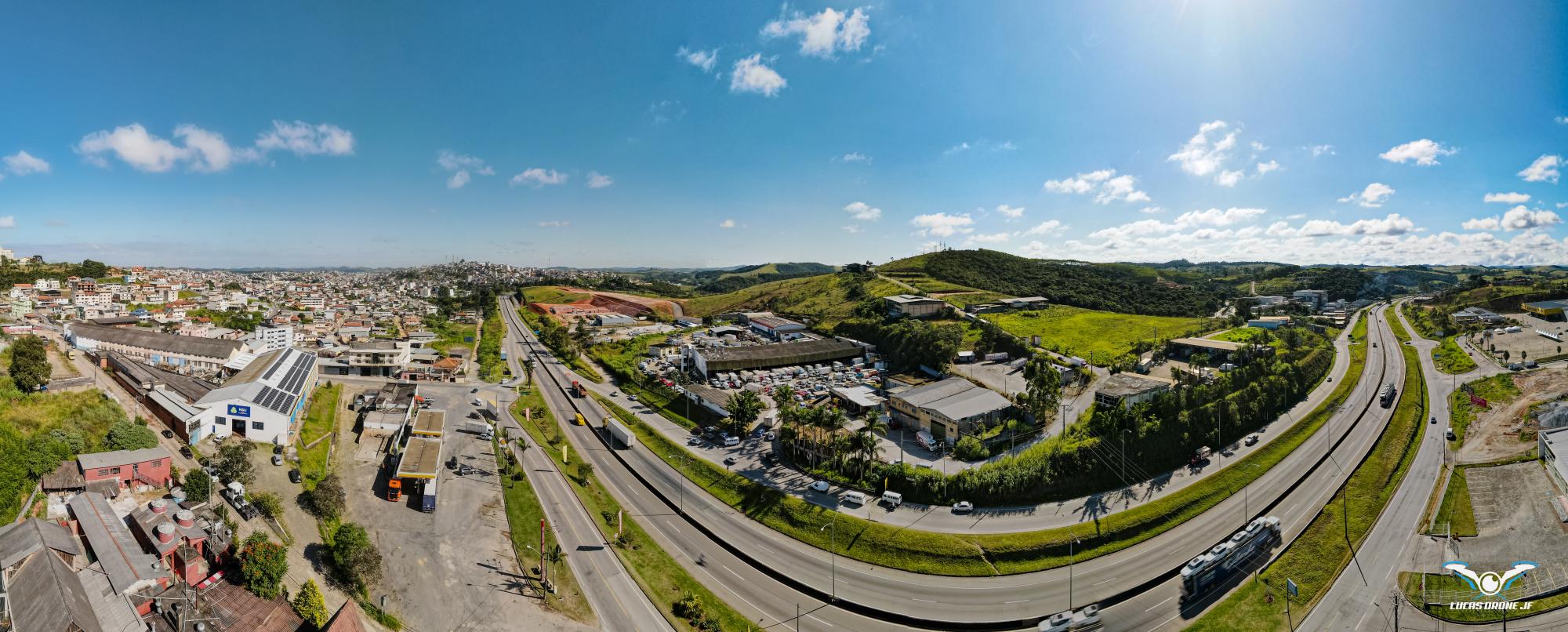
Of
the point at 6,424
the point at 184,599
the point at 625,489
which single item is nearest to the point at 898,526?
the point at 625,489

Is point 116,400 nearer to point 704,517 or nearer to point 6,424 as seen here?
point 6,424

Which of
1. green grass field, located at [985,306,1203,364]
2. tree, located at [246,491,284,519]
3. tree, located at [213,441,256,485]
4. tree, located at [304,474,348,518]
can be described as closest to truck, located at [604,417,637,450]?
tree, located at [304,474,348,518]

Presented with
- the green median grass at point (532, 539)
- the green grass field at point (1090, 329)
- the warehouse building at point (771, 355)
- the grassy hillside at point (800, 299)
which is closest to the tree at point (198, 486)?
the green median grass at point (532, 539)

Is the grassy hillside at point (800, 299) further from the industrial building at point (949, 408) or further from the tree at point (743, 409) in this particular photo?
the tree at point (743, 409)

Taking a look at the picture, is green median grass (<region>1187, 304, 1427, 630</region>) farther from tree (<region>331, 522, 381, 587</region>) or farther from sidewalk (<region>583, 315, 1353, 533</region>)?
tree (<region>331, 522, 381, 587</region>)

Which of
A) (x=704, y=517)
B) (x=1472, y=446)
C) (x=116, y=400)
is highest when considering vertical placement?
(x=116, y=400)
